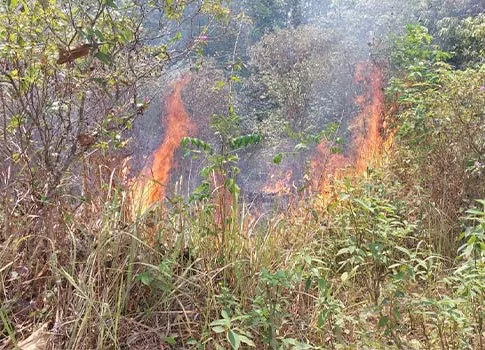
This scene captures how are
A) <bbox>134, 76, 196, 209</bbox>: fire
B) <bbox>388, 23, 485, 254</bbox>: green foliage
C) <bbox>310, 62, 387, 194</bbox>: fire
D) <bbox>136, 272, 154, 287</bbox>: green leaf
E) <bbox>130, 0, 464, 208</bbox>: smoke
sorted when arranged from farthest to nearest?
1. <bbox>130, 0, 464, 208</bbox>: smoke
2. <bbox>134, 76, 196, 209</bbox>: fire
3. <bbox>310, 62, 387, 194</bbox>: fire
4. <bbox>388, 23, 485, 254</bbox>: green foliage
5. <bbox>136, 272, 154, 287</bbox>: green leaf

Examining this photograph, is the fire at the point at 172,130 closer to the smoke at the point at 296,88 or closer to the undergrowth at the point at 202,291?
the smoke at the point at 296,88

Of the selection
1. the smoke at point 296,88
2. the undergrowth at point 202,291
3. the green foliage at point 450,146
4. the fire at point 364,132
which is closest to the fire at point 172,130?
the smoke at point 296,88

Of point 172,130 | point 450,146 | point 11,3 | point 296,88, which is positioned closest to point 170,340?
point 11,3

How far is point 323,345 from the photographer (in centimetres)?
139

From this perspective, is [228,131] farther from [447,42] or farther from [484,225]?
[447,42]

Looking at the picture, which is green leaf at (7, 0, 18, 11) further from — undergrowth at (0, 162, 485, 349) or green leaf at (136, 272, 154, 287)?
green leaf at (136, 272, 154, 287)

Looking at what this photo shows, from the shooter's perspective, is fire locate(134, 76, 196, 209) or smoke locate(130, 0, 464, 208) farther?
smoke locate(130, 0, 464, 208)

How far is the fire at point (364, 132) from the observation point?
3596 millimetres

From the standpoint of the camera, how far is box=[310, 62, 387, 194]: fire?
3.60 meters

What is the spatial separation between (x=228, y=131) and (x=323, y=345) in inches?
31.1

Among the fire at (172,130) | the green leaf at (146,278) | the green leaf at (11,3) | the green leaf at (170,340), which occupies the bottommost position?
the fire at (172,130)

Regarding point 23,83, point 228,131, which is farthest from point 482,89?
point 23,83

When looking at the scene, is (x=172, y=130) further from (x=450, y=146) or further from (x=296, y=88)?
(x=450, y=146)

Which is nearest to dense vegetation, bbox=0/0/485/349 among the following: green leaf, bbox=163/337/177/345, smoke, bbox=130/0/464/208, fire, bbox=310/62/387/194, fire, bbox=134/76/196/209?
green leaf, bbox=163/337/177/345
